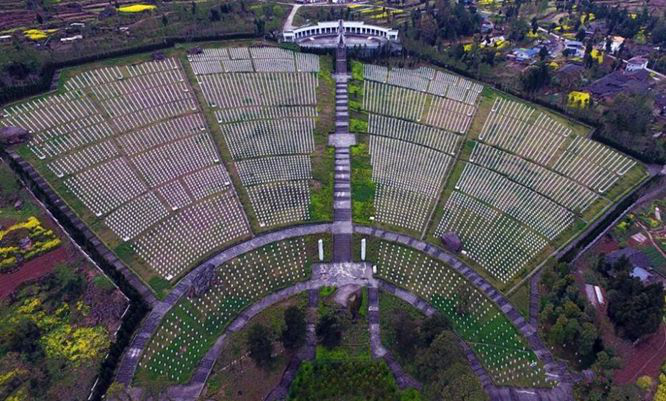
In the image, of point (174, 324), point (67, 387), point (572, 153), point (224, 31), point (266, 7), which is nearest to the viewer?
point (67, 387)

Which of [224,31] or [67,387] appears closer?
[67,387]

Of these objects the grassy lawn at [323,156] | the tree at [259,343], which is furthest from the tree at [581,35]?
the tree at [259,343]

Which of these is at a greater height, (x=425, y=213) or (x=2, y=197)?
(x=2, y=197)

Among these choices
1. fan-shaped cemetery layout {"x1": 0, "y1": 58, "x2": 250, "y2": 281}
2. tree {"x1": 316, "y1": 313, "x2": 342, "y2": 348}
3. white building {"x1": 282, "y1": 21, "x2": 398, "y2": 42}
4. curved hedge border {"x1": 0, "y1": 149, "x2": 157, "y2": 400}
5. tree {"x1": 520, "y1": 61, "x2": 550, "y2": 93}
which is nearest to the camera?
curved hedge border {"x1": 0, "y1": 149, "x2": 157, "y2": 400}

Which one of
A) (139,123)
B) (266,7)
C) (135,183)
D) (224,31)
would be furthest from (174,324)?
(266,7)

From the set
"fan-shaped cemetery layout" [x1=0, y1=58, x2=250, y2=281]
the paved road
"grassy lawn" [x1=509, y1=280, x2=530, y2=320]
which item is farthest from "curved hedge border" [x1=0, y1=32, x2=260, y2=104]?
"grassy lawn" [x1=509, y1=280, x2=530, y2=320]

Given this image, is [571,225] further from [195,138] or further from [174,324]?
[195,138]

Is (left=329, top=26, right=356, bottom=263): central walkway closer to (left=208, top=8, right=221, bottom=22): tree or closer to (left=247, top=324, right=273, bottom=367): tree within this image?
(left=247, top=324, right=273, bottom=367): tree
